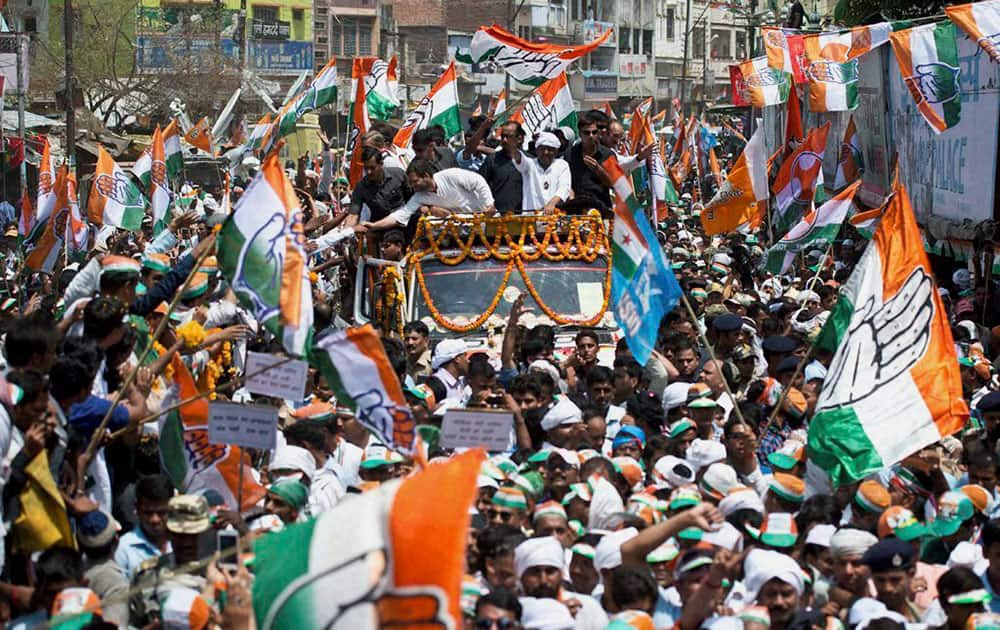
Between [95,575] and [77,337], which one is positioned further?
[77,337]

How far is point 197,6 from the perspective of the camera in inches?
2391

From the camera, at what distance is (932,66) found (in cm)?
1752

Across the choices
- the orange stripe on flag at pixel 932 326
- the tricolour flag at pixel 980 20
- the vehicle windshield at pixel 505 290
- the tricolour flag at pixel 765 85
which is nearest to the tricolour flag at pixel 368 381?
the orange stripe on flag at pixel 932 326

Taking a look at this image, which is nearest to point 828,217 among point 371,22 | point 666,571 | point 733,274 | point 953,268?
point 733,274

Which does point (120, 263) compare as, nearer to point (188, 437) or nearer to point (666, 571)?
point (188, 437)

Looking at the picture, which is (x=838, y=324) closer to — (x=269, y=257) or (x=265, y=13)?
(x=269, y=257)

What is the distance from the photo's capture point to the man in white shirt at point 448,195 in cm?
1266

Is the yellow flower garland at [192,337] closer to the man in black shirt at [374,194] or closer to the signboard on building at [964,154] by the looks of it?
the man in black shirt at [374,194]

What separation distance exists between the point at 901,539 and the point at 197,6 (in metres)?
56.4

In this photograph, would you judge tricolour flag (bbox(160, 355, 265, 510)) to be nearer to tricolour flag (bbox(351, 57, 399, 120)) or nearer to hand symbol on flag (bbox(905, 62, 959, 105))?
hand symbol on flag (bbox(905, 62, 959, 105))

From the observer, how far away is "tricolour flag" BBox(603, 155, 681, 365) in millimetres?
8984

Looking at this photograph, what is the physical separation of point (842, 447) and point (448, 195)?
17.7 ft

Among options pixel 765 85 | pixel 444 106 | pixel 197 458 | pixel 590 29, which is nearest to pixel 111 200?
pixel 444 106

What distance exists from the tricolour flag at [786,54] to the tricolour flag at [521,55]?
4.94m
